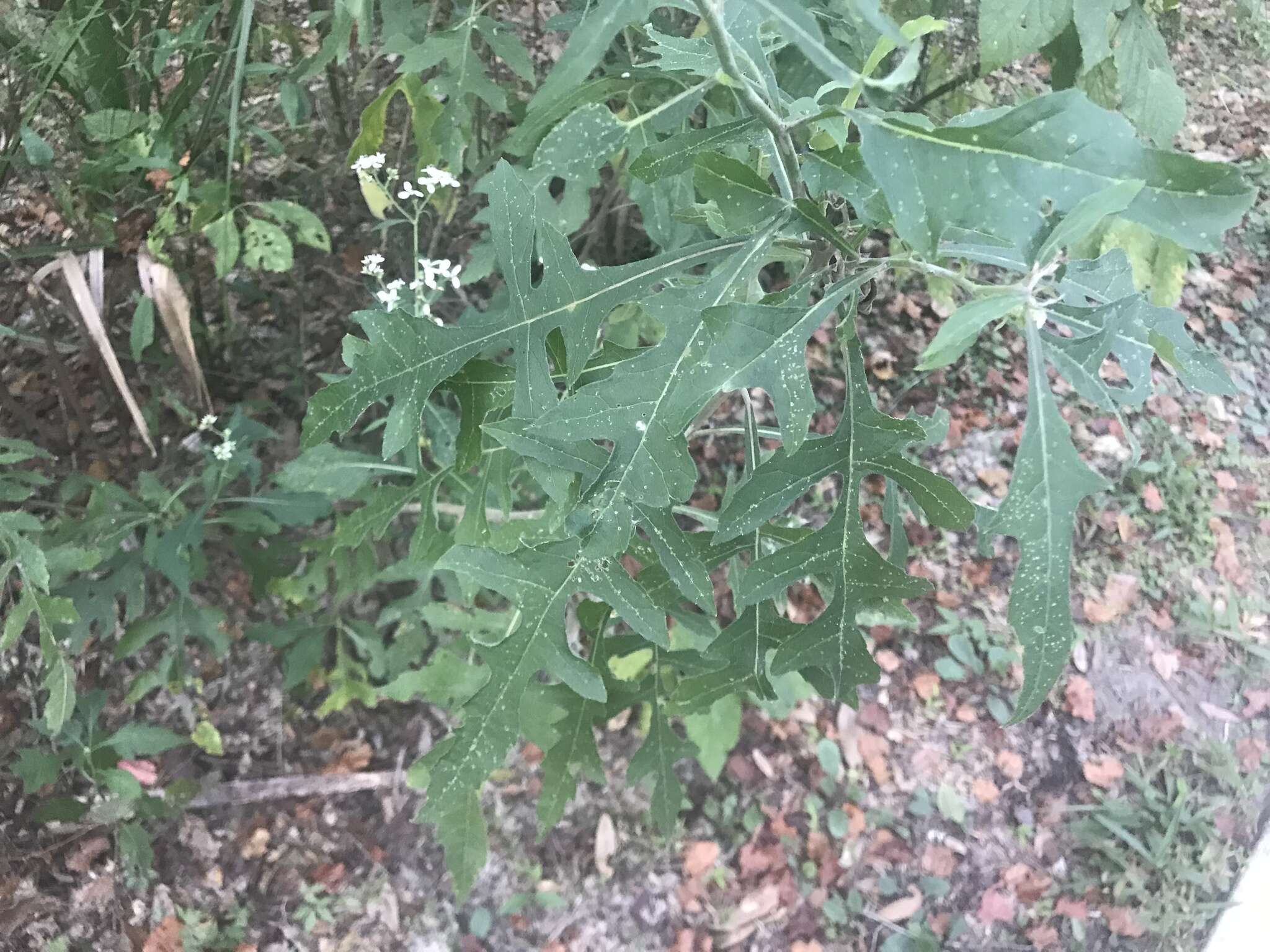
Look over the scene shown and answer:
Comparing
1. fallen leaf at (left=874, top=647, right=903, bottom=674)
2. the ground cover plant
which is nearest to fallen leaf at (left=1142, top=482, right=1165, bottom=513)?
the ground cover plant

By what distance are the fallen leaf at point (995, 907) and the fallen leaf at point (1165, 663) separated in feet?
2.04

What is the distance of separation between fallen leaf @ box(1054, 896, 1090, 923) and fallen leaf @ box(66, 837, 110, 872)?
1.70 meters

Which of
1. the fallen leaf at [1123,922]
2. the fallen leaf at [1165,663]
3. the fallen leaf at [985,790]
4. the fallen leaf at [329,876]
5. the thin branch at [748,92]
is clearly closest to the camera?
the thin branch at [748,92]

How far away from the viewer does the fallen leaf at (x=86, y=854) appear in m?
1.32

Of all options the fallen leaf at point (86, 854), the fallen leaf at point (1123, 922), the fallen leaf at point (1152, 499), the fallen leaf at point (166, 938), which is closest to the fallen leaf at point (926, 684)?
the fallen leaf at point (1123, 922)

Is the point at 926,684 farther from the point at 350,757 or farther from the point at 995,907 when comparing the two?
the point at 350,757

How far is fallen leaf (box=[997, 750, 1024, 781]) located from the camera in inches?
65.1

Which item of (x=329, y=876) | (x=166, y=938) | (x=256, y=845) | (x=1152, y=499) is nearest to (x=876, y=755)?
(x=1152, y=499)

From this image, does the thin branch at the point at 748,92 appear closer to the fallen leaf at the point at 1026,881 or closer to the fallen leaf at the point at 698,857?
the fallen leaf at the point at 698,857

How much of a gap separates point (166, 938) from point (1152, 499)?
220 cm

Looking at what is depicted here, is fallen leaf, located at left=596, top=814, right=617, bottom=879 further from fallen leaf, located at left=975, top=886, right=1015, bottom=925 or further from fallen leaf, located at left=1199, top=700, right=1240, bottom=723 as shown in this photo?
fallen leaf, located at left=1199, top=700, right=1240, bottom=723

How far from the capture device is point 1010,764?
166 centimetres

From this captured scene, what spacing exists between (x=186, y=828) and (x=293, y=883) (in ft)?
0.68

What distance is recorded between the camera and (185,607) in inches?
50.3
